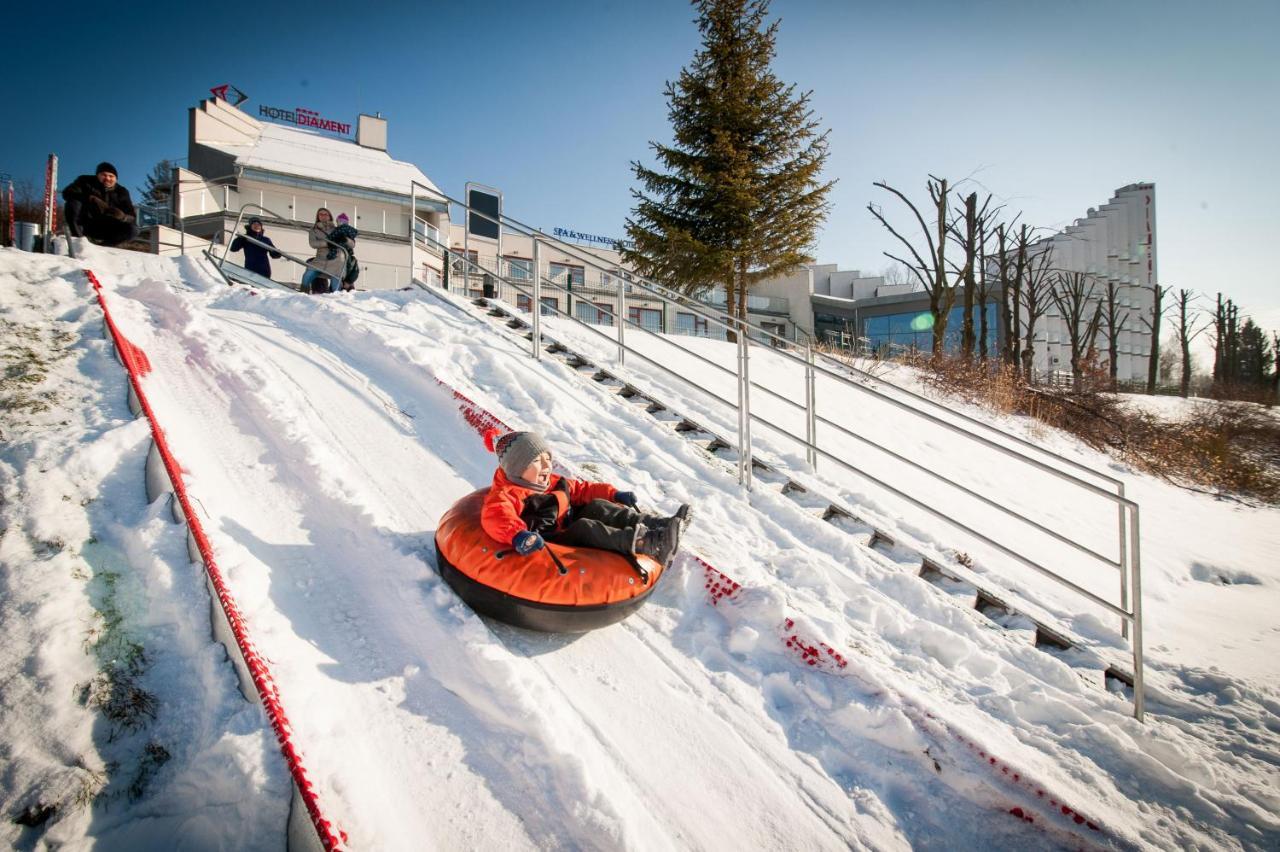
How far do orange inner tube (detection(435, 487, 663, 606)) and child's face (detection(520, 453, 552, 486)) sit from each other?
0.97 feet

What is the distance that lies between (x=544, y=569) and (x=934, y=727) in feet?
5.71

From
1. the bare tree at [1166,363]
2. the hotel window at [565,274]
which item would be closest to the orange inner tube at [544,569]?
the hotel window at [565,274]

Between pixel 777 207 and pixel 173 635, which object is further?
pixel 777 207

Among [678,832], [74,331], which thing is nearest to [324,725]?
[678,832]

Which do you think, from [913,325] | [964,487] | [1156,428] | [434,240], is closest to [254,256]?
[434,240]

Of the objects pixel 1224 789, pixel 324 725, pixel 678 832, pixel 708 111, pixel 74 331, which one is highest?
pixel 708 111

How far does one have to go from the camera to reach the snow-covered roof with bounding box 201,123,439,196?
761 inches

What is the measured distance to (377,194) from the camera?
776 inches

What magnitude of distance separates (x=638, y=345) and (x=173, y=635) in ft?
20.9

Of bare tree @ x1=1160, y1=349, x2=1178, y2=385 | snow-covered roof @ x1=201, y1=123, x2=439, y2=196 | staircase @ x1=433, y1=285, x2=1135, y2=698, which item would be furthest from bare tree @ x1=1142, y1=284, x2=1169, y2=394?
snow-covered roof @ x1=201, y1=123, x2=439, y2=196

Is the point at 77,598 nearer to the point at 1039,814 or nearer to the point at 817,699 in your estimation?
the point at 817,699

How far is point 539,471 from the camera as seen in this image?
8.60 ft

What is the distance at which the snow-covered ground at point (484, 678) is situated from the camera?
5.43ft

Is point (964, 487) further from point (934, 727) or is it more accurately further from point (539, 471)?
point (539, 471)
